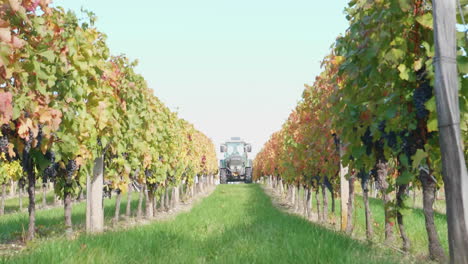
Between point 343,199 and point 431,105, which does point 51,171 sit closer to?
point 343,199

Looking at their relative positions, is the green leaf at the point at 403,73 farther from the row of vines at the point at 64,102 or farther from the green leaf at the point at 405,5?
the row of vines at the point at 64,102

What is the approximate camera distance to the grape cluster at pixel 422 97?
4.35m

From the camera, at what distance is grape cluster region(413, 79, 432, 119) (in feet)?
14.3

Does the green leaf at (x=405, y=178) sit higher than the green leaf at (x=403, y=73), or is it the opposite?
the green leaf at (x=403, y=73)

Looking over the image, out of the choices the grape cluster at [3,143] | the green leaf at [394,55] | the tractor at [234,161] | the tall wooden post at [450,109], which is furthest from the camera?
the tractor at [234,161]

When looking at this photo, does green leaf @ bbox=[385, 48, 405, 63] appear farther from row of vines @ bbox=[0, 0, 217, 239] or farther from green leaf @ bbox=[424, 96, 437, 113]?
row of vines @ bbox=[0, 0, 217, 239]

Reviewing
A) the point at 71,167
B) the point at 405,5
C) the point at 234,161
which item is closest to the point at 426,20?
the point at 405,5

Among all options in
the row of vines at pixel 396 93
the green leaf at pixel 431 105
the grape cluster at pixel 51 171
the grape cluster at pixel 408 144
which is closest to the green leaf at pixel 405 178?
the row of vines at pixel 396 93

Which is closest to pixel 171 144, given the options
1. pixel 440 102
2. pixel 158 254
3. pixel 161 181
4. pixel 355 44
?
pixel 161 181

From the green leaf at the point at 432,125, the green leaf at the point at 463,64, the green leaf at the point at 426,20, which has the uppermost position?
the green leaf at the point at 426,20

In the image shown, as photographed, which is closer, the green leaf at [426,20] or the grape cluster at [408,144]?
the green leaf at [426,20]

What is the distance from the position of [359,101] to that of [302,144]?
7.59 metres

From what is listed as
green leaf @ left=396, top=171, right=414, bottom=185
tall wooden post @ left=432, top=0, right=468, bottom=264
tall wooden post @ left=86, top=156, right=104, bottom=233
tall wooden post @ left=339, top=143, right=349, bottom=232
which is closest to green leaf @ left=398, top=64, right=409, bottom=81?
green leaf @ left=396, top=171, right=414, bottom=185

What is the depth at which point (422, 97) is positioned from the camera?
437 cm
